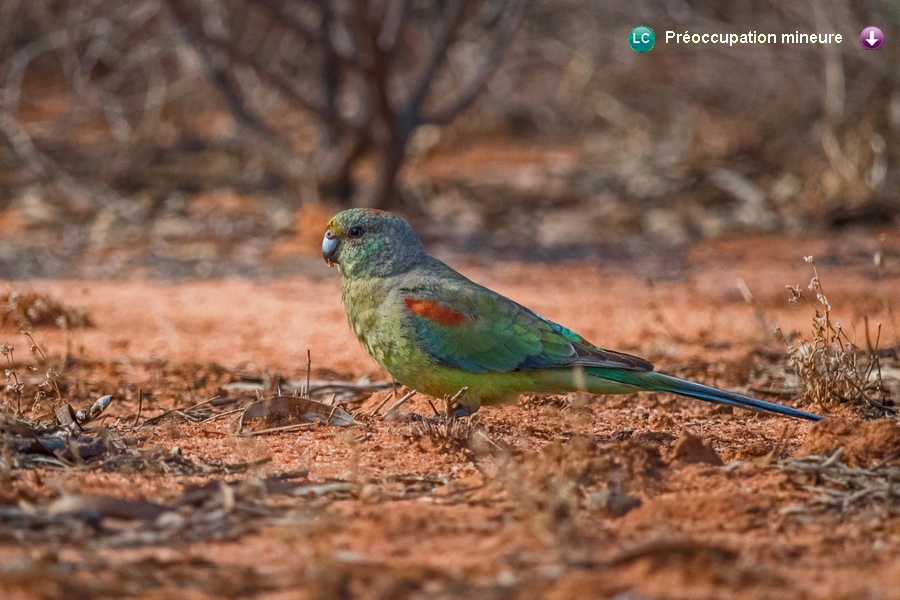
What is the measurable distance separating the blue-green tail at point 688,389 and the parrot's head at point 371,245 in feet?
2.97

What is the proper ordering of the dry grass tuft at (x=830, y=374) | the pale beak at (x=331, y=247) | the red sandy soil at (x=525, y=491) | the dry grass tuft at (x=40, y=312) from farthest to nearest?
the dry grass tuft at (x=40, y=312), the pale beak at (x=331, y=247), the dry grass tuft at (x=830, y=374), the red sandy soil at (x=525, y=491)

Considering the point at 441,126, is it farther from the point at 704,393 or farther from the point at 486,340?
the point at 704,393

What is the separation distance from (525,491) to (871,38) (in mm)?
8305

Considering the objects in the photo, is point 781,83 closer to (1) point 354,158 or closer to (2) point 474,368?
(1) point 354,158

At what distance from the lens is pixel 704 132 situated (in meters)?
12.5

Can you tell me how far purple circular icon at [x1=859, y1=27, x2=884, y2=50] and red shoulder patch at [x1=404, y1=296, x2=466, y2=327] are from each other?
280 inches

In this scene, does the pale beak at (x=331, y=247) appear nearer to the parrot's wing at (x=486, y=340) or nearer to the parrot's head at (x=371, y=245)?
the parrot's head at (x=371, y=245)

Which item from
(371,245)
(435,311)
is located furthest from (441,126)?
(435,311)

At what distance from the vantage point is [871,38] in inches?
382

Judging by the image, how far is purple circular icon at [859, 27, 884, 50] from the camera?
9641 millimetres

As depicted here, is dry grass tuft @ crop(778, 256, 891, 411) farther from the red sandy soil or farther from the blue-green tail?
the blue-green tail

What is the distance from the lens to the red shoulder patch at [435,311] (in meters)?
4.02

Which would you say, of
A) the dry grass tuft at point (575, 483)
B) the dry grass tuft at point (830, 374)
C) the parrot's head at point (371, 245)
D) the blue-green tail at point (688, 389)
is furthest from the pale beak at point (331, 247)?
the dry grass tuft at point (830, 374)

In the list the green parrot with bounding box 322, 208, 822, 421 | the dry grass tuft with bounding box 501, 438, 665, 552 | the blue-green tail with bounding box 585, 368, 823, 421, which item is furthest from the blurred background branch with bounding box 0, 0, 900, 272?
the dry grass tuft with bounding box 501, 438, 665, 552
